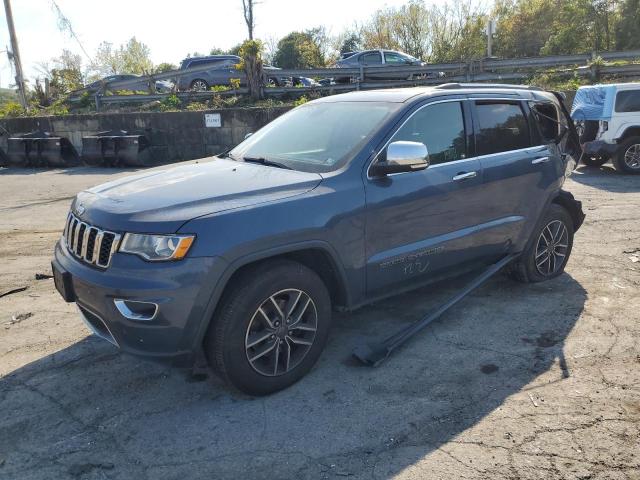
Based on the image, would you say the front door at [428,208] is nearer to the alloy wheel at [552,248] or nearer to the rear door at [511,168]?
the rear door at [511,168]

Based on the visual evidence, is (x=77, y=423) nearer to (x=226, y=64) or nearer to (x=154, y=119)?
(x=154, y=119)

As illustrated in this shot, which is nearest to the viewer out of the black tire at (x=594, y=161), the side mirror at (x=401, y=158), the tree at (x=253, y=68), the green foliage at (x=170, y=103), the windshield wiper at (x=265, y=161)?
the side mirror at (x=401, y=158)

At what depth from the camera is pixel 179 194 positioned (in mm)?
3203

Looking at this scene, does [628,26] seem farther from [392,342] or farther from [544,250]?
[392,342]

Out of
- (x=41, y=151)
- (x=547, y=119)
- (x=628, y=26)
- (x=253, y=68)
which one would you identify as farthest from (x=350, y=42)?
(x=547, y=119)

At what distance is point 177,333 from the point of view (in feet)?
9.52

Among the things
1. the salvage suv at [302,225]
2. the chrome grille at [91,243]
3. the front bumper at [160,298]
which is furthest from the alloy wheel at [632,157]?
the chrome grille at [91,243]

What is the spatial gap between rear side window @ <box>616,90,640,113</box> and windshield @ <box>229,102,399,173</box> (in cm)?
928

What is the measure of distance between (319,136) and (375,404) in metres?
1.96

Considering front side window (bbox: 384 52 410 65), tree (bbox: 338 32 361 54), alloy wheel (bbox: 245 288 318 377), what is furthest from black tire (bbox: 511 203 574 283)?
tree (bbox: 338 32 361 54)

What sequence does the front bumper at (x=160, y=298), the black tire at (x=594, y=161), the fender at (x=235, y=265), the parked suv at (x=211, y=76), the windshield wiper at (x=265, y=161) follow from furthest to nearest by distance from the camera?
the parked suv at (x=211, y=76), the black tire at (x=594, y=161), the windshield wiper at (x=265, y=161), the fender at (x=235, y=265), the front bumper at (x=160, y=298)

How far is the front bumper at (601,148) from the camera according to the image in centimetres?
1128

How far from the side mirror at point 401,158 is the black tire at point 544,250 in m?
1.88

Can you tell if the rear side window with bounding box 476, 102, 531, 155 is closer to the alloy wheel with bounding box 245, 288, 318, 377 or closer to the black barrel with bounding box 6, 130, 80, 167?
the alloy wheel with bounding box 245, 288, 318, 377
